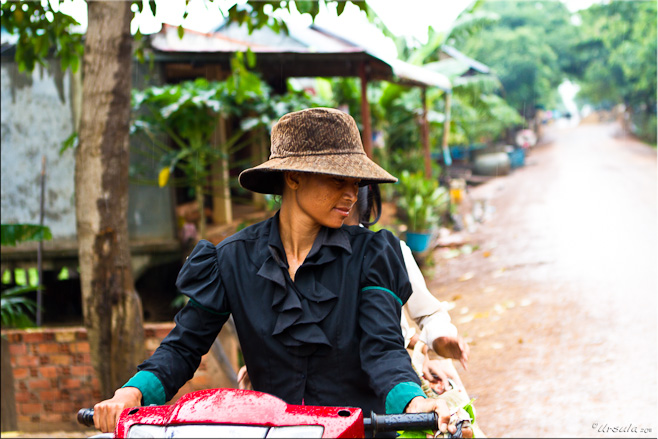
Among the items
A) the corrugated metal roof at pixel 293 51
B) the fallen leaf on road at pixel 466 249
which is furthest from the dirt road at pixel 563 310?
the corrugated metal roof at pixel 293 51

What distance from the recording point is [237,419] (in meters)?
1.30

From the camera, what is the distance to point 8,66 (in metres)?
7.11

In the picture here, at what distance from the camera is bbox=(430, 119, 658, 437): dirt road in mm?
4645

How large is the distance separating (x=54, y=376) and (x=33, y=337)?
0.35 meters

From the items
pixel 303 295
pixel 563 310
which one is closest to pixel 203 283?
pixel 303 295

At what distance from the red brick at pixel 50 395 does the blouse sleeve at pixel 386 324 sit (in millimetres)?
3745

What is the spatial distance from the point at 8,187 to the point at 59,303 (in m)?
1.99

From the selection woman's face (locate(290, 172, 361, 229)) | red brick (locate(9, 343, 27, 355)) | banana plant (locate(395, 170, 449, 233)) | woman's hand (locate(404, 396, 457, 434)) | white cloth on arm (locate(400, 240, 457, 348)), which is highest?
woman's face (locate(290, 172, 361, 229))

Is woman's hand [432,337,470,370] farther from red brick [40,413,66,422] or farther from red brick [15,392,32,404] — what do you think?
red brick [15,392,32,404]

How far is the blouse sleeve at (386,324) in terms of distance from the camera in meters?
1.67

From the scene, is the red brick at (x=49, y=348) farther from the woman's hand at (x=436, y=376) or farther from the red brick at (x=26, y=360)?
the woman's hand at (x=436, y=376)

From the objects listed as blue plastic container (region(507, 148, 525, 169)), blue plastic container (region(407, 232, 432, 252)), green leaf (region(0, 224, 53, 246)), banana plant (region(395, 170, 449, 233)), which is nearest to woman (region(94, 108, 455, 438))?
green leaf (region(0, 224, 53, 246))

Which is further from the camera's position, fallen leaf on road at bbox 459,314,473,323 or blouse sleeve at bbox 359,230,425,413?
fallen leaf on road at bbox 459,314,473,323

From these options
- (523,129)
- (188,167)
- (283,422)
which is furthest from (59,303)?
(523,129)
